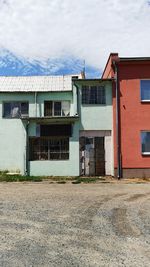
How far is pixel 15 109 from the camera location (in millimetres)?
26625

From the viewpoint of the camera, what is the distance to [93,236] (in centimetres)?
789

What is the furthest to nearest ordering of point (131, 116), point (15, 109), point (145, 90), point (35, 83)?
point (35, 83), point (15, 109), point (145, 90), point (131, 116)

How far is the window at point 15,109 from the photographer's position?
2656cm

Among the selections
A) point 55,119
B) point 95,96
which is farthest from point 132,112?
point 55,119

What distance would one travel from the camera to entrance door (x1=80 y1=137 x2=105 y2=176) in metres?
24.1

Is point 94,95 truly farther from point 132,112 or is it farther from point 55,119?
point 55,119

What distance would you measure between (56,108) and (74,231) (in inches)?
725

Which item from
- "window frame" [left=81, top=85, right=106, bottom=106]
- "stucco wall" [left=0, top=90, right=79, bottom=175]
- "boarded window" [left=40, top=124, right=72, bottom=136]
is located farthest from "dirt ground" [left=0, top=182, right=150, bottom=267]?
"stucco wall" [left=0, top=90, right=79, bottom=175]

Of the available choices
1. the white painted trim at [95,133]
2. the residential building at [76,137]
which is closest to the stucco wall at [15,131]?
the residential building at [76,137]

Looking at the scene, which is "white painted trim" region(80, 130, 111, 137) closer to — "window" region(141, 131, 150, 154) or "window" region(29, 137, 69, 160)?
"window" region(29, 137, 69, 160)

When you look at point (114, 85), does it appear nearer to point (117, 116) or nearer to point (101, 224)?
point (117, 116)

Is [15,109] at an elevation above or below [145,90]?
below

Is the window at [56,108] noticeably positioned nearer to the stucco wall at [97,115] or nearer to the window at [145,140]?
the stucco wall at [97,115]

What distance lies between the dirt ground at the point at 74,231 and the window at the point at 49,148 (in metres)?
10.3
